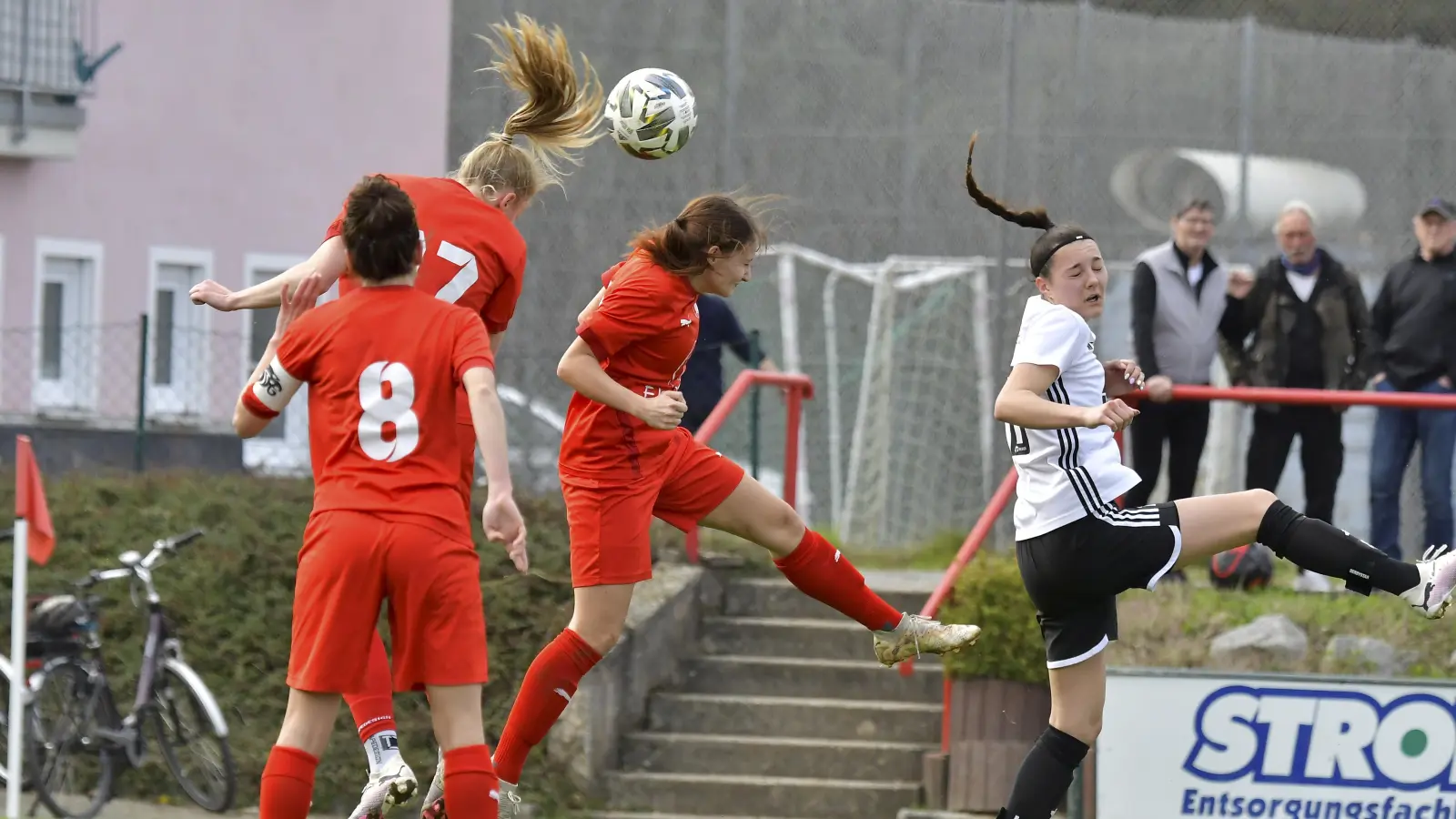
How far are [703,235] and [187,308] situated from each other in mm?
15194

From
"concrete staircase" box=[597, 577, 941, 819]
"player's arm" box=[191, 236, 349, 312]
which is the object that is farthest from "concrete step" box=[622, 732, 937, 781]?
"player's arm" box=[191, 236, 349, 312]

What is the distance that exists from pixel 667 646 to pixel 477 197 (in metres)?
4.89

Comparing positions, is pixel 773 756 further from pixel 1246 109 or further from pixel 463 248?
pixel 1246 109

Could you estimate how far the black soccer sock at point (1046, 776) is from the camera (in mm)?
6922

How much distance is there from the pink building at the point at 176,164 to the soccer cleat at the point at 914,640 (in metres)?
8.83

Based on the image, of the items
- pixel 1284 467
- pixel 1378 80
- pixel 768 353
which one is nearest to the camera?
pixel 1284 467

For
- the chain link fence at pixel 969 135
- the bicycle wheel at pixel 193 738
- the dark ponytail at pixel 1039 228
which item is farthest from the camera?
the chain link fence at pixel 969 135

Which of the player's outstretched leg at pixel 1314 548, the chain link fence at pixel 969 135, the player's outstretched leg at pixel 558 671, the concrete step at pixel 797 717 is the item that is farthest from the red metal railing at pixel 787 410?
the player's outstretched leg at pixel 1314 548

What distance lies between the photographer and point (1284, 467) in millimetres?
10859

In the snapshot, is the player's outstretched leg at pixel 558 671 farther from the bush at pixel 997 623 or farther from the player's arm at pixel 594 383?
the bush at pixel 997 623

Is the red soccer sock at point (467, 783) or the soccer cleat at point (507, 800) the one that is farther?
the soccer cleat at point (507, 800)

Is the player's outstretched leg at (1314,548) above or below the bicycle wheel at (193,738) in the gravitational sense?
above

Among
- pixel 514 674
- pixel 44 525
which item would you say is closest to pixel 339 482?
pixel 44 525

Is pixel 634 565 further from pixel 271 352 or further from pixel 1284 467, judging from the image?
pixel 1284 467
